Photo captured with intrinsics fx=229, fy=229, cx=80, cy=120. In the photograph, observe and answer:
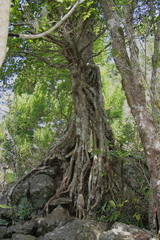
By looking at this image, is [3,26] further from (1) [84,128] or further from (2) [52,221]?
(1) [84,128]

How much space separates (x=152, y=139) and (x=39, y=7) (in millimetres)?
3582

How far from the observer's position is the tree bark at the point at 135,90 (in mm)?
3143

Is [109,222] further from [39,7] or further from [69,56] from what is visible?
[39,7]

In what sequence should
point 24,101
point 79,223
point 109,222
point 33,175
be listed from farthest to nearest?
point 24,101
point 33,175
point 109,222
point 79,223

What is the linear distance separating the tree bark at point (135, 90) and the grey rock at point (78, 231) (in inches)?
41.5

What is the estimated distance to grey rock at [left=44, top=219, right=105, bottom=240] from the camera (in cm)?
346

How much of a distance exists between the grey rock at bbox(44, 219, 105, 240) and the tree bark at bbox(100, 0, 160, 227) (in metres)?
1.05

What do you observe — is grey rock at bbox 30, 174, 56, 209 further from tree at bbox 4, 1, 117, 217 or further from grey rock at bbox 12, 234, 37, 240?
grey rock at bbox 12, 234, 37, 240

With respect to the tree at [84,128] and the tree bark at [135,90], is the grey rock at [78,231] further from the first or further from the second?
the tree bark at [135,90]

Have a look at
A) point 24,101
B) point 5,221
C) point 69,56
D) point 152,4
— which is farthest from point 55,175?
point 24,101

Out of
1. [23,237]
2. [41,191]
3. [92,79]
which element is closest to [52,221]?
[23,237]

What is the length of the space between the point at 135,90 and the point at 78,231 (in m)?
2.36

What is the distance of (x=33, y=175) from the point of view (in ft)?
18.2

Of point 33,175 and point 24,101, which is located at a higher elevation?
point 24,101
